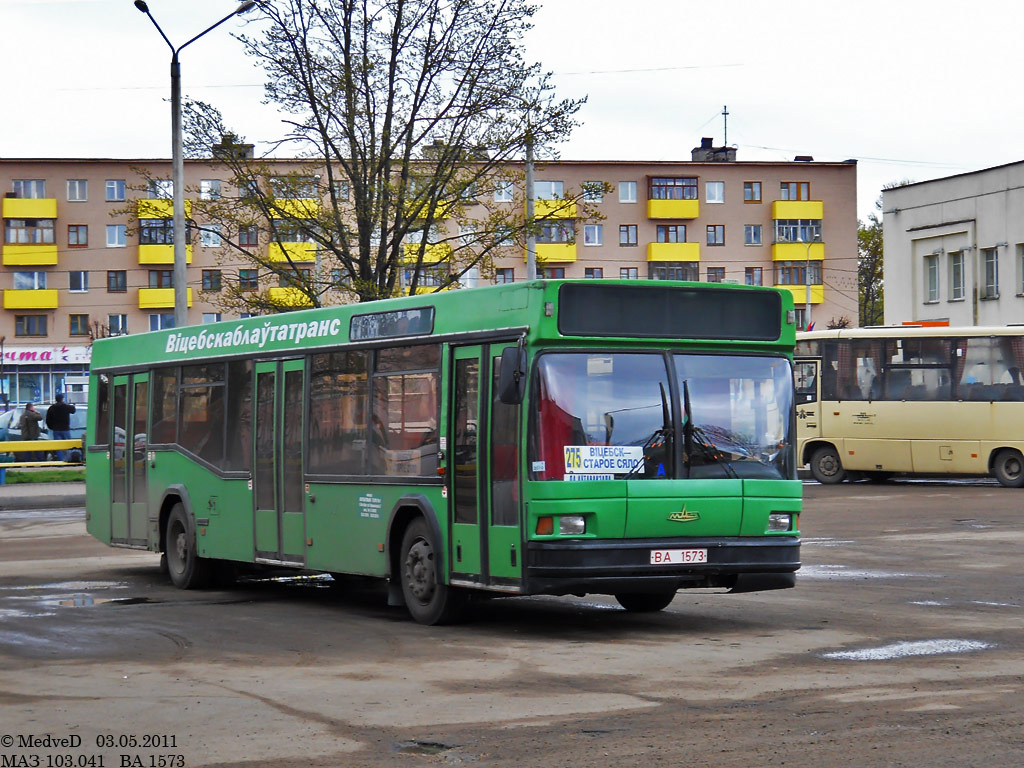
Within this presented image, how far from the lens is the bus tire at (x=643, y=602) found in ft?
44.0

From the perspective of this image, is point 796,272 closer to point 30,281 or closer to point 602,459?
point 30,281

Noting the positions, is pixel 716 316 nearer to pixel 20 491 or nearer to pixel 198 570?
pixel 198 570

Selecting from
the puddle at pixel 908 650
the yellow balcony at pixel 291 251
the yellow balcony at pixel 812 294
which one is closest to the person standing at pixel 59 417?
the yellow balcony at pixel 291 251

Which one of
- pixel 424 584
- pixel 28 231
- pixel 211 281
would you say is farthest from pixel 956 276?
pixel 28 231

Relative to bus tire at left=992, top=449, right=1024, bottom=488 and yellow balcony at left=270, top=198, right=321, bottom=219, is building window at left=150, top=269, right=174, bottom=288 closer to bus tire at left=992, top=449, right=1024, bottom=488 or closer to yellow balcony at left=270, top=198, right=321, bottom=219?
yellow balcony at left=270, top=198, right=321, bottom=219

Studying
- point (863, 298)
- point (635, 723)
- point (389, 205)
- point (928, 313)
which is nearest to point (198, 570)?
point (635, 723)

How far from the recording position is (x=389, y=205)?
97.1 feet

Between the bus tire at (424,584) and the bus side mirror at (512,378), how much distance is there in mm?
1680

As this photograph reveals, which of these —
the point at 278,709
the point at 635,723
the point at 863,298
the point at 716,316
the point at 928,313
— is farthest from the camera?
the point at 863,298

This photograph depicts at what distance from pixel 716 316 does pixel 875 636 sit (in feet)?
8.60

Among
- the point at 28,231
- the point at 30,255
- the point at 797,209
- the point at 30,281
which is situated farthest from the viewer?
the point at 797,209

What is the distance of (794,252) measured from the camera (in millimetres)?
94125

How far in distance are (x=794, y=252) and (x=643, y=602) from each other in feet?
271

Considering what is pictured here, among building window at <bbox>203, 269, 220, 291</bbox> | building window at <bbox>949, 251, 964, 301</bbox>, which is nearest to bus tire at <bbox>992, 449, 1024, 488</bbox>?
building window at <bbox>203, 269, 220, 291</bbox>
